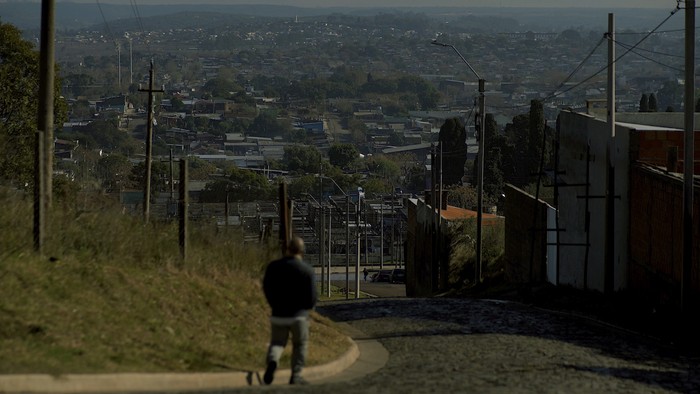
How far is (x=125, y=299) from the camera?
15336 millimetres

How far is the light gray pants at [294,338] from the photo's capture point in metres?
13.3

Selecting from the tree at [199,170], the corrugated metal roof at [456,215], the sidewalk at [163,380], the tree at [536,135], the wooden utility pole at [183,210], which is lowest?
the corrugated metal roof at [456,215]

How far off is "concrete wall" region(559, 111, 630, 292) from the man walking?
15007 mm

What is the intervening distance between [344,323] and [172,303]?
6.76 metres

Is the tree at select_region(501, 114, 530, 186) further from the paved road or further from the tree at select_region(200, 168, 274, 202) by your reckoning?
the paved road

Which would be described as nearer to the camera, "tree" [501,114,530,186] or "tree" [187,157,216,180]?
"tree" [501,114,530,186]

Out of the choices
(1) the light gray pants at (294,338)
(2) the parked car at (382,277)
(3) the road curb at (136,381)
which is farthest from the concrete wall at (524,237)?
(2) the parked car at (382,277)

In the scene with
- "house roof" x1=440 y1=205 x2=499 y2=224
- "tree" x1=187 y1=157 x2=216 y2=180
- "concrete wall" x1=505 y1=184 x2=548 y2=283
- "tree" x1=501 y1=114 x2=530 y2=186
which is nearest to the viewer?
"concrete wall" x1=505 y1=184 x2=548 y2=283

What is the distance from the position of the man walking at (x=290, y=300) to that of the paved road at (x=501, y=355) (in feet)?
1.69

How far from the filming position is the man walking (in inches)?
523

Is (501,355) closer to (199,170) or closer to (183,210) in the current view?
(183,210)

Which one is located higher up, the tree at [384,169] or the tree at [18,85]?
the tree at [18,85]

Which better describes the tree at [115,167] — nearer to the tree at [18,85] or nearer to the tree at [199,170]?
the tree at [199,170]

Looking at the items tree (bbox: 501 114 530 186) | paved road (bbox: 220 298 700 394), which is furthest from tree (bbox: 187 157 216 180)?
paved road (bbox: 220 298 700 394)
